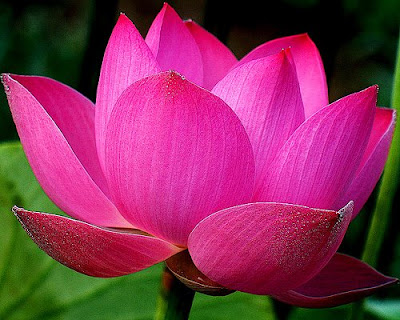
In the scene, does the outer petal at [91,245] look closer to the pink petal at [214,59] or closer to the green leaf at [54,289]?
the pink petal at [214,59]

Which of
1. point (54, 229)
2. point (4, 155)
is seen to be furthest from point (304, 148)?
point (4, 155)

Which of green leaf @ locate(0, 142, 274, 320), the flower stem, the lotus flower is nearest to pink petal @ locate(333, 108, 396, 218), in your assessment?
the lotus flower

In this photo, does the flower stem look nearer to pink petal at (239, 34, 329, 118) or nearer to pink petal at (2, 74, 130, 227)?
pink petal at (2, 74, 130, 227)

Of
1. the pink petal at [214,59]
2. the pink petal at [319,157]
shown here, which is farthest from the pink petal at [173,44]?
the pink petal at [319,157]

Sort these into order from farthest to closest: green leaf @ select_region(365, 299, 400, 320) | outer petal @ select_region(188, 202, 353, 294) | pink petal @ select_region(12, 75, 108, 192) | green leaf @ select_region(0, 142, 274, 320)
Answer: green leaf @ select_region(365, 299, 400, 320)
green leaf @ select_region(0, 142, 274, 320)
pink petal @ select_region(12, 75, 108, 192)
outer petal @ select_region(188, 202, 353, 294)

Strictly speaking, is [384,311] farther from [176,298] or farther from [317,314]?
[176,298]

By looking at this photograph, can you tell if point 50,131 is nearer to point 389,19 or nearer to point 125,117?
point 125,117

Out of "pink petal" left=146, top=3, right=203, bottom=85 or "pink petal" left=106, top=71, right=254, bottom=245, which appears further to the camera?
"pink petal" left=146, top=3, right=203, bottom=85
